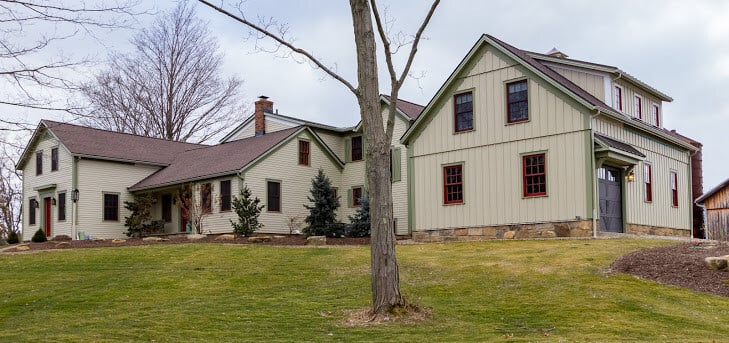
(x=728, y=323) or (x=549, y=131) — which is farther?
(x=549, y=131)

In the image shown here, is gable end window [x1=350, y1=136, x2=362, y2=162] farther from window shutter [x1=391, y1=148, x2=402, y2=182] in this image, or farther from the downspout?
the downspout

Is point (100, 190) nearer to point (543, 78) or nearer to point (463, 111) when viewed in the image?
point (463, 111)

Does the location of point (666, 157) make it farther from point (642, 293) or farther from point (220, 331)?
point (220, 331)

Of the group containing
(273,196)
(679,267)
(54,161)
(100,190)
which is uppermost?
(54,161)

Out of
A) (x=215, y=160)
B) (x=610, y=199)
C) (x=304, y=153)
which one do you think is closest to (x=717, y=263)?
(x=610, y=199)

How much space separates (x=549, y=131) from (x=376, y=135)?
11216 mm

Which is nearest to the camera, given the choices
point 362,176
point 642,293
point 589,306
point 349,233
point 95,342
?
point 95,342

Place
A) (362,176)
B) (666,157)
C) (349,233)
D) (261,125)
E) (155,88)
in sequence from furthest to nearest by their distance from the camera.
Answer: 1. (155,88)
2. (261,125)
3. (362,176)
4. (349,233)
5. (666,157)

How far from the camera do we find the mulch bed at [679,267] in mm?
14172

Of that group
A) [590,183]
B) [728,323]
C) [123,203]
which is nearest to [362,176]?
[123,203]

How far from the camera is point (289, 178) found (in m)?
32.1

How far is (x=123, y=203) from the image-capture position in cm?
3372

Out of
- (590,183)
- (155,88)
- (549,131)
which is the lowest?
(590,183)

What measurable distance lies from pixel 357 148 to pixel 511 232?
12.6 m
